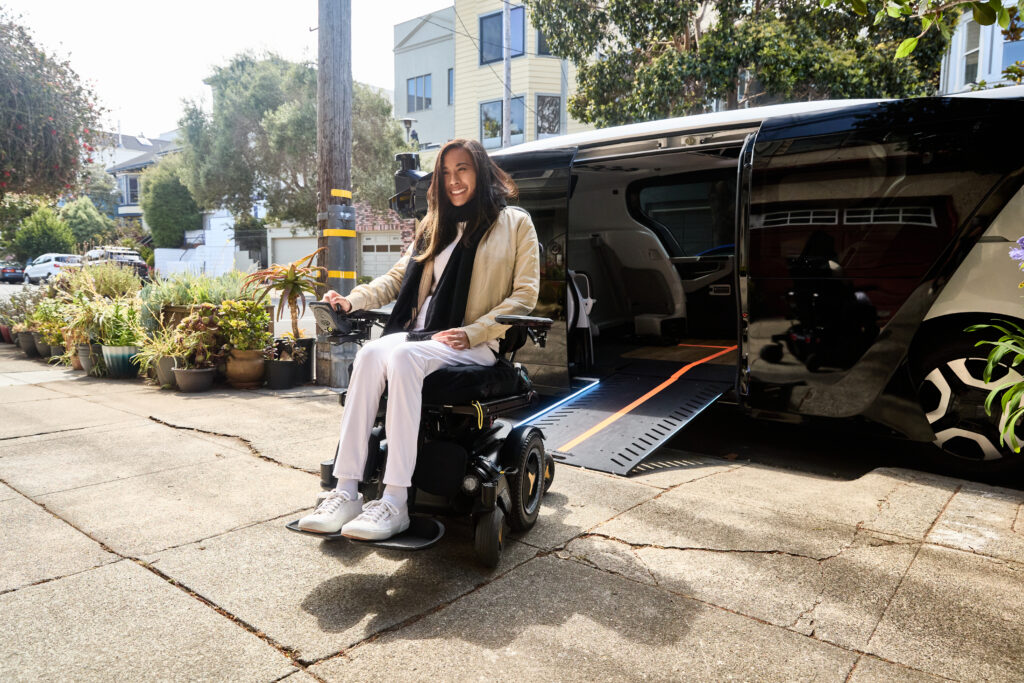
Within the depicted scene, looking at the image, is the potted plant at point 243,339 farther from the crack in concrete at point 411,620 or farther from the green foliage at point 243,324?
the crack in concrete at point 411,620

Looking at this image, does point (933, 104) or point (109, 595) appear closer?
point (109, 595)

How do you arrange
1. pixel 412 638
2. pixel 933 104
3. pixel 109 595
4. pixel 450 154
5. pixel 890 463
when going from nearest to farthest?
pixel 412 638 < pixel 109 595 < pixel 450 154 < pixel 933 104 < pixel 890 463

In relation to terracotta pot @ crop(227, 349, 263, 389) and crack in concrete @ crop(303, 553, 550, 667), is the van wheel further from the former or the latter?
terracotta pot @ crop(227, 349, 263, 389)

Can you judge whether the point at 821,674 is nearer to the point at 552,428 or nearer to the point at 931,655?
the point at 931,655

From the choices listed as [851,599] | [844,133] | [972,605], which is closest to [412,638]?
[851,599]

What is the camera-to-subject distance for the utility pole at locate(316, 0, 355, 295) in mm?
6664

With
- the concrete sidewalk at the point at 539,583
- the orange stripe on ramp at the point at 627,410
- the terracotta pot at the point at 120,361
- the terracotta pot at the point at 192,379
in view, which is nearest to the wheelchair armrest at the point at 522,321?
the concrete sidewalk at the point at 539,583

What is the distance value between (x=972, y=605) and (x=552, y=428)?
2.56 metres

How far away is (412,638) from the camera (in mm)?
2238

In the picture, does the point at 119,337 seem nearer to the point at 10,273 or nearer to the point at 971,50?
the point at 971,50

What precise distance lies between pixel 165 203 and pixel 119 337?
103ft

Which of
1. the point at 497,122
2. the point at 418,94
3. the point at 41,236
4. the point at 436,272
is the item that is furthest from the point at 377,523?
the point at 41,236

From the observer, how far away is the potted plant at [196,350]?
21.3ft

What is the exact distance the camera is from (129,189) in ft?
176
